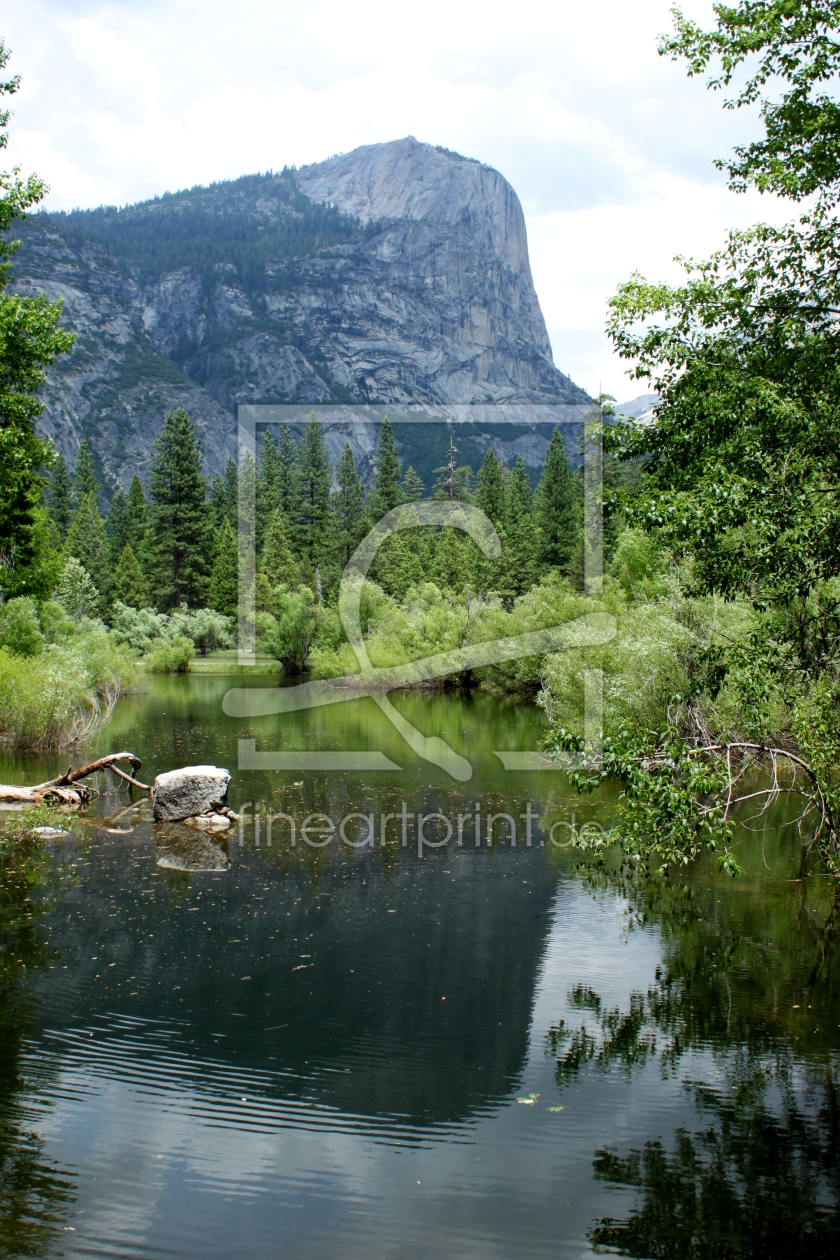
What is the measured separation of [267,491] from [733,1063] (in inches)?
2767

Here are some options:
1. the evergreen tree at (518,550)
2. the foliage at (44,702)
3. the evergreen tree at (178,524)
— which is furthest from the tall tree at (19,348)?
the evergreen tree at (178,524)

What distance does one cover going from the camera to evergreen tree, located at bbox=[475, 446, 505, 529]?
6919cm

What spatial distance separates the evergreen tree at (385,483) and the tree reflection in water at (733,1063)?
60646 millimetres

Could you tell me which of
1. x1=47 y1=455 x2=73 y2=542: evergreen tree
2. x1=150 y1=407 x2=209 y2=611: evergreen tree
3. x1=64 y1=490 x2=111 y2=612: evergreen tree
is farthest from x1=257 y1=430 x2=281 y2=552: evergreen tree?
x1=47 y1=455 x2=73 y2=542: evergreen tree

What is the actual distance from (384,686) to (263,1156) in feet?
132

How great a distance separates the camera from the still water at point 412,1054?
669 centimetres

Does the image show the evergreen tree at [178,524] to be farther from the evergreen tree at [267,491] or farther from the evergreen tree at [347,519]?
the evergreen tree at [347,519]

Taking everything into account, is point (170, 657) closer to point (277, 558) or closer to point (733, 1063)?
point (277, 558)

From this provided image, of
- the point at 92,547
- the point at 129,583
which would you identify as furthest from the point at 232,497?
the point at 129,583

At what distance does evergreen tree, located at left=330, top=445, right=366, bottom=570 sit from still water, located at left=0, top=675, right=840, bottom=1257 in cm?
5465

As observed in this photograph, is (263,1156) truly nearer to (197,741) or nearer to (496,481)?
(197,741)

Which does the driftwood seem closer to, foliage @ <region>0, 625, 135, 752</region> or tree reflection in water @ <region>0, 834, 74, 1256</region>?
foliage @ <region>0, 625, 135, 752</region>

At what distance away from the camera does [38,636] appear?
29.5 m

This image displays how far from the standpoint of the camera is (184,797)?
723 inches
